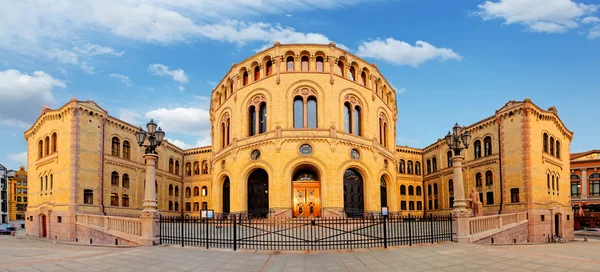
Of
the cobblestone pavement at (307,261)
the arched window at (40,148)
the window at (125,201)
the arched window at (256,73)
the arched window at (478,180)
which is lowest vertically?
the window at (125,201)

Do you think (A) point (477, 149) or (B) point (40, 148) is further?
(A) point (477, 149)

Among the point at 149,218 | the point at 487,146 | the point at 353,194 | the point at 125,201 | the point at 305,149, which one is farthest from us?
the point at 487,146

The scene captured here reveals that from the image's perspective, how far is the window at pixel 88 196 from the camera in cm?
3084

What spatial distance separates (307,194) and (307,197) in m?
0.26

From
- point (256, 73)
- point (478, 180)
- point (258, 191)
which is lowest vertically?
point (258, 191)

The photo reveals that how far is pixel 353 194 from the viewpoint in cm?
3397

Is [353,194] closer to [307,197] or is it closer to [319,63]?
[307,197]

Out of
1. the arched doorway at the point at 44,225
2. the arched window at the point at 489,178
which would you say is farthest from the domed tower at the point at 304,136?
the arched doorway at the point at 44,225

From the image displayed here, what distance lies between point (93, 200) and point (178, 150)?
17.5m

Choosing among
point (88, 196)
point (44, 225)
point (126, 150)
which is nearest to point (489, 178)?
point (126, 150)

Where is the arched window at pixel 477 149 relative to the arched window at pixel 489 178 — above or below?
above

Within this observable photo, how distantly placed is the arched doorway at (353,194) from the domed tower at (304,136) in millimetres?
87

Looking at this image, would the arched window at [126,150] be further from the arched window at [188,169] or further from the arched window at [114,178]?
the arched window at [188,169]

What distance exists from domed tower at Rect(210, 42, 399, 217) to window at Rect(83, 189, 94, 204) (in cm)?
1099
